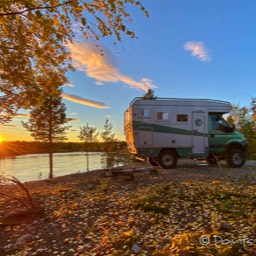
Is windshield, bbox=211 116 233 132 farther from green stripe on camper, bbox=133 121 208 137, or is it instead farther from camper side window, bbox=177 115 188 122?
camper side window, bbox=177 115 188 122

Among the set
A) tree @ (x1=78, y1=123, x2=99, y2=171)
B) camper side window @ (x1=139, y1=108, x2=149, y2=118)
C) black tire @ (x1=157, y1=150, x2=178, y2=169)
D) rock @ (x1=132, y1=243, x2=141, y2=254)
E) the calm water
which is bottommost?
the calm water

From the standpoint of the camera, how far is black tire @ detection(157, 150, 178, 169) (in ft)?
36.6

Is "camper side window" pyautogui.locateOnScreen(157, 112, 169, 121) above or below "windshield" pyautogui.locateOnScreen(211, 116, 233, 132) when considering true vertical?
above

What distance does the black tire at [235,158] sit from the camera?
458 inches

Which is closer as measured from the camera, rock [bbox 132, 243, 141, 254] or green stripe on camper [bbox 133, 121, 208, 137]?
rock [bbox 132, 243, 141, 254]

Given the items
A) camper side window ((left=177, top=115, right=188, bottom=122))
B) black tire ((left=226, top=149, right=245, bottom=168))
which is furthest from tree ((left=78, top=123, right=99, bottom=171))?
black tire ((left=226, top=149, right=245, bottom=168))

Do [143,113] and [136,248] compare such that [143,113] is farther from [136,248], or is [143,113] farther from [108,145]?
[136,248]

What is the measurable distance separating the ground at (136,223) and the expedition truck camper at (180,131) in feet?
15.7

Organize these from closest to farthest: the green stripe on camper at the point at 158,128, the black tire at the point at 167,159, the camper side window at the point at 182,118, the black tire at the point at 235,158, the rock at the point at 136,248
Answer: the rock at the point at 136,248 → the green stripe on camper at the point at 158,128 → the black tire at the point at 167,159 → the camper side window at the point at 182,118 → the black tire at the point at 235,158

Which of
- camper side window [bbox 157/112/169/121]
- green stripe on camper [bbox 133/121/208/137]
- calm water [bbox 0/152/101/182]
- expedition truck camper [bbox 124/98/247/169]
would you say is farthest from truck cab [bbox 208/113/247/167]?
calm water [bbox 0/152/101/182]

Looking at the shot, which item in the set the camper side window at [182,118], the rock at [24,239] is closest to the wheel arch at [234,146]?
the camper side window at [182,118]

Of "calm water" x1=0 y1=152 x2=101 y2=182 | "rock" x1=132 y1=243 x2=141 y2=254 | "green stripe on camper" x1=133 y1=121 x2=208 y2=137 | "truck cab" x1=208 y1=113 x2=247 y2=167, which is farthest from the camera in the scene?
"calm water" x1=0 y1=152 x2=101 y2=182

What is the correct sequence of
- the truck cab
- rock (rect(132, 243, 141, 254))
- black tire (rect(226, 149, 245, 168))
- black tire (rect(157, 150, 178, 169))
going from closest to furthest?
rock (rect(132, 243, 141, 254)), black tire (rect(157, 150, 178, 169)), black tire (rect(226, 149, 245, 168)), the truck cab

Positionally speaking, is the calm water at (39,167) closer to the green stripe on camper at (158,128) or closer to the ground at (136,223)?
the green stripe on camper at (158,128)
